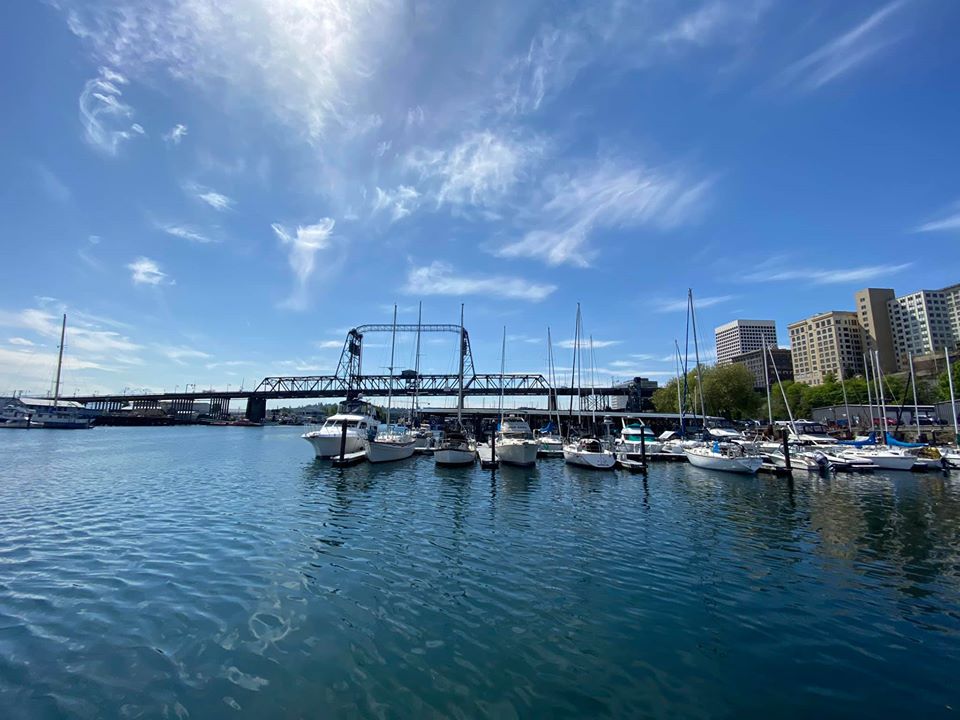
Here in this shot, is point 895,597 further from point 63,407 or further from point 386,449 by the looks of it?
point 63,407

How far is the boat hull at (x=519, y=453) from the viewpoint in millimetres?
39875

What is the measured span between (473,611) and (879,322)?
249 metres

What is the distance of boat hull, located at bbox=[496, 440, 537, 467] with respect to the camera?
1570 inches

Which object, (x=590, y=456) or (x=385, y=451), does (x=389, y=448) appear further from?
(x=590, y=456)

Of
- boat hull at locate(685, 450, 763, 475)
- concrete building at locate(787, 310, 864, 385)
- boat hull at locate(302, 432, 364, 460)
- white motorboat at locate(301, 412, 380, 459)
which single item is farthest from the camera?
concrete building at locate(787, 310, 864, 385)

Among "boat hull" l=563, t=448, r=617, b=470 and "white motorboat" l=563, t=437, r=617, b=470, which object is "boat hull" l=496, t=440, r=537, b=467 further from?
"boat hull" l=563, t=448, r=617, b=470

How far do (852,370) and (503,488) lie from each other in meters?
215

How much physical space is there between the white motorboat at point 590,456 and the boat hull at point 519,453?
13.4ft

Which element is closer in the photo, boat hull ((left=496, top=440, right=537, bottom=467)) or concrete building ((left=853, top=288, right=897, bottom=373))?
boat hull ((left=496, top=440, right=537, bottom=467))

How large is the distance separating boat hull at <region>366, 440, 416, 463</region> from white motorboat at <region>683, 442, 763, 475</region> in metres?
27.5

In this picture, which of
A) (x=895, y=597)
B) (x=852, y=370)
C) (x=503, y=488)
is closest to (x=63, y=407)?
(x=503, y=488)

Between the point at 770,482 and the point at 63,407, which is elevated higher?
the point at 63,407

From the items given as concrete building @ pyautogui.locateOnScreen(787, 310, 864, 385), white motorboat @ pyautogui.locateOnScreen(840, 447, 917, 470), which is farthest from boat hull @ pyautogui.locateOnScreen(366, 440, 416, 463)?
concrete building @ pyautogui.locateOnScreen(787, 310, 864, 385)

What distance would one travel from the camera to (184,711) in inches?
264
